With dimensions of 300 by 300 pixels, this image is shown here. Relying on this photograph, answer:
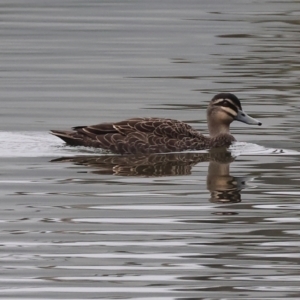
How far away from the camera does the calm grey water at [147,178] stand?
8297mm

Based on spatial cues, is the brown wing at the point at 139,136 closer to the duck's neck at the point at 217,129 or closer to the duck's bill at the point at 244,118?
the duck's neck at the point at 217,129

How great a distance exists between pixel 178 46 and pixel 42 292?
18.3 metres

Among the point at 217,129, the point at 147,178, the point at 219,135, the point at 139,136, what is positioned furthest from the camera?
the point at 217,129

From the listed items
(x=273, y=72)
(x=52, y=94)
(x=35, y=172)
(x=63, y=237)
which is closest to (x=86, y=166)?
(x=35, y=172)

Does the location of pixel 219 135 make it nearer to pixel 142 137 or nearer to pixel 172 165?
pixel 142 137

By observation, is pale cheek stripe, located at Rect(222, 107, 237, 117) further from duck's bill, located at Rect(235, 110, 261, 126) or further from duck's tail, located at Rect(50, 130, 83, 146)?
duck's tail, located at Rect(50, 130, 83, 146)

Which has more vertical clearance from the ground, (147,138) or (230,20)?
(230,20)

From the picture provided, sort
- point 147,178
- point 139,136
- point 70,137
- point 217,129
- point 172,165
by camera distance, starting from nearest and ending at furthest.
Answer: point 147,178, point 172,165, point 70,137, point 139,136, point 217,129

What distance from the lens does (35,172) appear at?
41.5 ft

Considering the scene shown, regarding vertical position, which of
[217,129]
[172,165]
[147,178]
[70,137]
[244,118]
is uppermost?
[244,118]

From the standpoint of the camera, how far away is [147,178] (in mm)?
12516

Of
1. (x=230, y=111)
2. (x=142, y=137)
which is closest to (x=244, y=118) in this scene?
(x=230, y=111)

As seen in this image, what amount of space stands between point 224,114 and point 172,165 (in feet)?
5.99

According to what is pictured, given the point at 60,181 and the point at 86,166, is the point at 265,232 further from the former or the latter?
the point at 86,166
